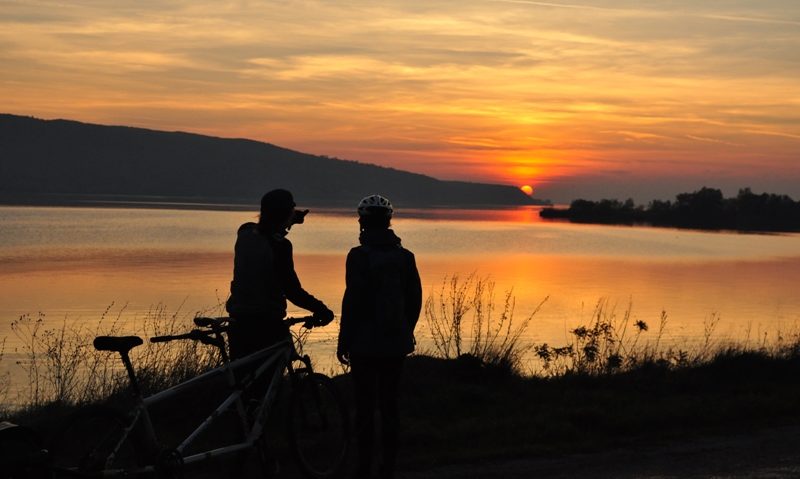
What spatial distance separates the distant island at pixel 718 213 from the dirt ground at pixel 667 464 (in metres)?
107

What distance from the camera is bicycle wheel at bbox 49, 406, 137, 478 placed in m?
6.15

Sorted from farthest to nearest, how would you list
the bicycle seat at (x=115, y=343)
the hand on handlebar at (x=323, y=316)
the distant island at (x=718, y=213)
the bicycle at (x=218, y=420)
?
the distant island at (x=718, y=213) → the hand on handlebar at (x=323, y=316) → the bicycle seat at (x=115, y=343) → the bicycle at (x=218, y=420)

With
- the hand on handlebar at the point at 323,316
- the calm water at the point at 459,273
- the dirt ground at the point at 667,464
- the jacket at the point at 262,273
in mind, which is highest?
the jacket at the point at 262,273

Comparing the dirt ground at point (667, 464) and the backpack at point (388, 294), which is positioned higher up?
the backpack at point (388, 294)

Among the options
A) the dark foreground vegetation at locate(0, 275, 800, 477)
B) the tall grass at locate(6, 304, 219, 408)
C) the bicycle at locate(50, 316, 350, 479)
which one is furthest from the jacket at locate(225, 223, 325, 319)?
the tall grass at locate(6, 304, 219, 408)

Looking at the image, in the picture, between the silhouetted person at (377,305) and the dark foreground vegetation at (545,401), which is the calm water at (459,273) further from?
the silhouetted person at (377,305)

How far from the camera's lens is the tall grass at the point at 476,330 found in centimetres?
1373

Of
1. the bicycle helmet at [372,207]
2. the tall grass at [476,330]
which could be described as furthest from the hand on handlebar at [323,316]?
the tall grass at [476,330]

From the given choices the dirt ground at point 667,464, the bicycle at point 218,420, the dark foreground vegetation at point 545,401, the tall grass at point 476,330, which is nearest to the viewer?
the bicycle at point 218,420

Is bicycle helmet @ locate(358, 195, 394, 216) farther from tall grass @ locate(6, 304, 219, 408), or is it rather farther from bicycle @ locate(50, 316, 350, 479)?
tall grass @ locate(6, 304, 219, 408)

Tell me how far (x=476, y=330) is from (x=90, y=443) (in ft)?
48.2

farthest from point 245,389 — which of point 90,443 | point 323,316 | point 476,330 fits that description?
point 476,330

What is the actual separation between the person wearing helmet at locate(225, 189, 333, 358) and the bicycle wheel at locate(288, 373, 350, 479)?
1.95 ft

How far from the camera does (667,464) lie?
342 inches
